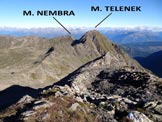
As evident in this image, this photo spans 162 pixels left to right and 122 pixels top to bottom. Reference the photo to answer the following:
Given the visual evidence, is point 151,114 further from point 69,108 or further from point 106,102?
point 69,108

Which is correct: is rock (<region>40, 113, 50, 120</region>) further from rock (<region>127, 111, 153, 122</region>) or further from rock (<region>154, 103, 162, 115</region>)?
rock (<region>154, 103, 162, 115</region>)

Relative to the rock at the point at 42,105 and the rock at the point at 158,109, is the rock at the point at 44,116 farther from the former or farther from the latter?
the rock at the point at 158,109

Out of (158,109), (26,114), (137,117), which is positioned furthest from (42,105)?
(158,109)

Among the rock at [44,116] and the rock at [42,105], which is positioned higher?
the rock at [42,105]

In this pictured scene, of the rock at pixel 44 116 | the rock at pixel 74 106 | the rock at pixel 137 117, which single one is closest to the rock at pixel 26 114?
the rock at pixel 44 116

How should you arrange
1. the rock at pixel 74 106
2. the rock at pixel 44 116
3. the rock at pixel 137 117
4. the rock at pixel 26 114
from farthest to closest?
the rock at pixel 74 106
the rock at pixel 137 117
the rock at pixel 26 114
the rock at pixel 44 116

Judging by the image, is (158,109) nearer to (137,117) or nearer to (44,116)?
(137,117)

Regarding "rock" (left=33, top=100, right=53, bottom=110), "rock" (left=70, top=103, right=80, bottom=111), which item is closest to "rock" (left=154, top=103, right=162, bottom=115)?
"rock" (left=70, top=103, right=80, bottom=111)

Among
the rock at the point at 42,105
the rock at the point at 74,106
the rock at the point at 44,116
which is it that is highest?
the rock at the point at 42,105

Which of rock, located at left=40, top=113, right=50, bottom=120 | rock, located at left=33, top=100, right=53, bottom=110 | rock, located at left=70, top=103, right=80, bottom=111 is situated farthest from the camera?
rock, located at left=70, top=103, right=80, bottom=111

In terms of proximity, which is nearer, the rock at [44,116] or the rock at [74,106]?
the rock at [44,116]

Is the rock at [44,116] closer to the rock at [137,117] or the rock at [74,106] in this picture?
the rock at [74,106]

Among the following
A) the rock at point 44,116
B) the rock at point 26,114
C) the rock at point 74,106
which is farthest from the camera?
the rock at point 74,106
